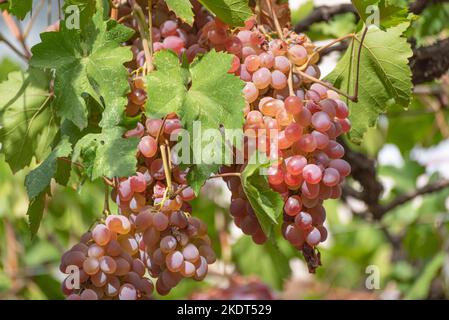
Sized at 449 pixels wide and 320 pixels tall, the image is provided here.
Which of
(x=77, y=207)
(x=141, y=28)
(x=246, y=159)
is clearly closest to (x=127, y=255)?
(x=246, y=159)

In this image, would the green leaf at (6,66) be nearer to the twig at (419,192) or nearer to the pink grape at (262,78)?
the twig at (419,192)

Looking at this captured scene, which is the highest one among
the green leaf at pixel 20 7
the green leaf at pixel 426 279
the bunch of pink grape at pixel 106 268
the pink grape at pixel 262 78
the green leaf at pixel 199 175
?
the green leaf at pixel 20 7

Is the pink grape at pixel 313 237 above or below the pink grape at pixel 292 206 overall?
below

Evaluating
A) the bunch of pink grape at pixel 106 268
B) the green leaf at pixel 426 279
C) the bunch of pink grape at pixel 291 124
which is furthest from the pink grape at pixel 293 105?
the green leaf at pixel 426 279

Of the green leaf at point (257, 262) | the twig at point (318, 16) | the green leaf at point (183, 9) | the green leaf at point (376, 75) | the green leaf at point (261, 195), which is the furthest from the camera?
the green leaf at point (257, 262)

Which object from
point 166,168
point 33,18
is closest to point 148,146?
point 166,168

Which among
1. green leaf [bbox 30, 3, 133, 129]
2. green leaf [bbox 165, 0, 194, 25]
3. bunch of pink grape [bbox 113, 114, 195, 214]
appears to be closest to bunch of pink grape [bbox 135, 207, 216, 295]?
bunch of pink grape [bbox 113, 114, 195, 214]

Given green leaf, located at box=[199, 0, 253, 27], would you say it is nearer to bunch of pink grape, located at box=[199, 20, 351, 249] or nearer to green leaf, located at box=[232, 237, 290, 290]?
bunch of pink grape, located at box=[199, 20, 351, 249]

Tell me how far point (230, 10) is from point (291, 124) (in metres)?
0.16

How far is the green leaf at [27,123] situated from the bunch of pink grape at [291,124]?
9.9 inches

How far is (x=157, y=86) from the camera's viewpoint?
92cm

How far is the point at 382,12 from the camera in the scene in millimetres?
1016

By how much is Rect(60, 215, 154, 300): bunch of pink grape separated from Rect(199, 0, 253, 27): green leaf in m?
0.27

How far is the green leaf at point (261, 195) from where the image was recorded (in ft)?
2.88
